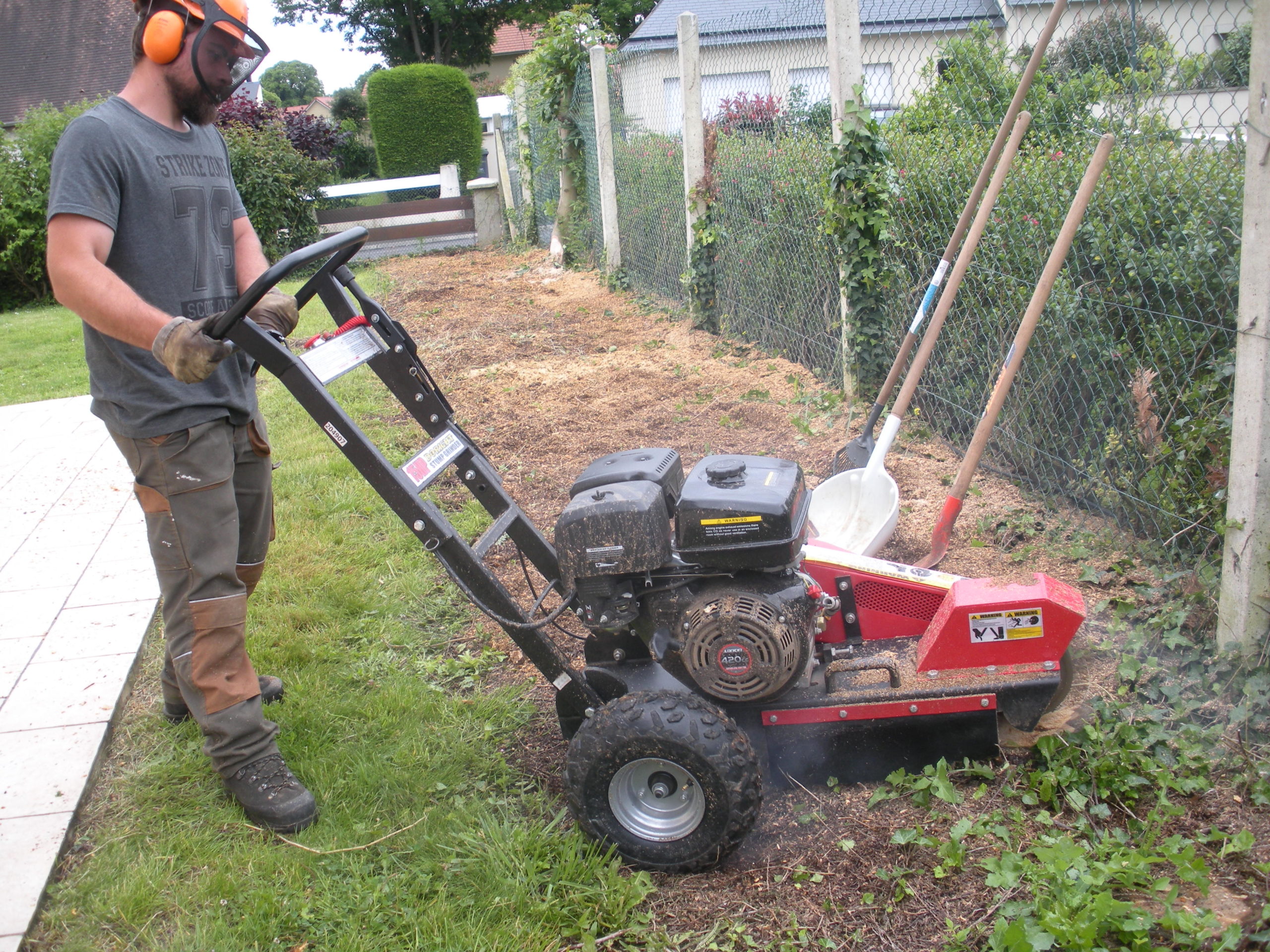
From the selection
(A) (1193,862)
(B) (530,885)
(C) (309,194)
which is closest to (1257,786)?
(A) (1193,862)

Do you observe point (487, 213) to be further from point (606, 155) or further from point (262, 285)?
point (262, 285)

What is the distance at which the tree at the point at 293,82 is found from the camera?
Answer: 5941 cm

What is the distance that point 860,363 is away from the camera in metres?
4.98

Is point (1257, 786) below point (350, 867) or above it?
above

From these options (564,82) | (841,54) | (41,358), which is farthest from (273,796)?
(564,82)

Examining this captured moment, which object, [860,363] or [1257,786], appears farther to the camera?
[860,363]

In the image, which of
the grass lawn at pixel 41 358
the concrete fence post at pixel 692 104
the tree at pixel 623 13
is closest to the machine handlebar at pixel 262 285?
the concrete fence post at pixel 692 104

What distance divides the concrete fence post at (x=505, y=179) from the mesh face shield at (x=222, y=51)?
12460 millimetres

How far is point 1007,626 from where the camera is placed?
233 centimetres

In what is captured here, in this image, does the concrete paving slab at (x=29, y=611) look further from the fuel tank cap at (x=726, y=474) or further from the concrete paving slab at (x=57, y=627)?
the fuel tank cap at (x=726, y=474)

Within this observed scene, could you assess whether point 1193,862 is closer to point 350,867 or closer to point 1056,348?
point 350,867

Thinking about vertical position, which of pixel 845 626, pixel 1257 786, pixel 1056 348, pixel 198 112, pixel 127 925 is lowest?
pixel 127 925

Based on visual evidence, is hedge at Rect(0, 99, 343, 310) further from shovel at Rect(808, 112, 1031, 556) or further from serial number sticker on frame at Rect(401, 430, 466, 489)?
serial number sticker on frame at Rect(401, 430, 466, 489)

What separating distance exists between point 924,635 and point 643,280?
700 cm
